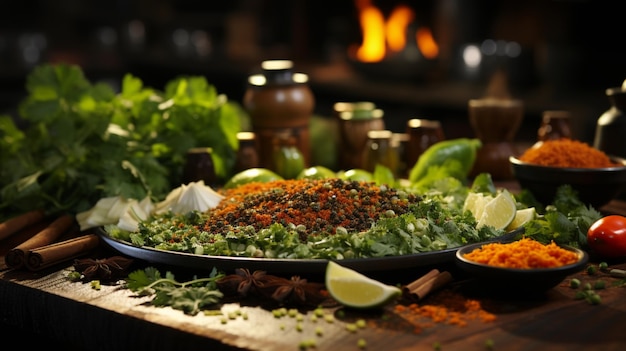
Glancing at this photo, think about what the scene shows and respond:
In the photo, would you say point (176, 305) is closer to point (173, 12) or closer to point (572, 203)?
point (572, 203)

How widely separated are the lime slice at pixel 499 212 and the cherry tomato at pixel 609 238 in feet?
0.64

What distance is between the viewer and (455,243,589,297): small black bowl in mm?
1542

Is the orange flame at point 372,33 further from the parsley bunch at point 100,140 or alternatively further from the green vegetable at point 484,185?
the green vegetable at point 484,185

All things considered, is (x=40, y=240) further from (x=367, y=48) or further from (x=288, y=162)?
(x=367, y=48)

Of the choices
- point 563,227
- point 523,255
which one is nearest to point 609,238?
point 563,227

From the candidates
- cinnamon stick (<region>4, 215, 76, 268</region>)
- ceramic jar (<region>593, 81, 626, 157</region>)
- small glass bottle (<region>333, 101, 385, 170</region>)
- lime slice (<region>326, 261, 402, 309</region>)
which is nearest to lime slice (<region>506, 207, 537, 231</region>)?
lime slice (<region>326, 261, 402, 309</region>)

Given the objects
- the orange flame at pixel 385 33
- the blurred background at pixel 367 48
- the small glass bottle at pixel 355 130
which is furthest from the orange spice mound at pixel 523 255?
the orange flame at pixel 385 33

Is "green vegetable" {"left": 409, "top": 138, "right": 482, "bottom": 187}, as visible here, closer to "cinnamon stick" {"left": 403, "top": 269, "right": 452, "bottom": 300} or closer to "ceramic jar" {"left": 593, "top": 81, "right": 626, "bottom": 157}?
"ceramic jar" {"left": 593, "top": 81, "right": 626, "bottom": 157}

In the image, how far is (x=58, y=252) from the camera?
1898 millimetres

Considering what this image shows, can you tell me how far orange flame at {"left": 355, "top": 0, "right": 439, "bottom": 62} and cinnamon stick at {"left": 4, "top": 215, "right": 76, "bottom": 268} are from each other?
464cm

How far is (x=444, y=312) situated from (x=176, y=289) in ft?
1.76

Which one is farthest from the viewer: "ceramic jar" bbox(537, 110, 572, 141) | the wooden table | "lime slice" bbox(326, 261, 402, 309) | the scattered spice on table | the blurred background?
the blurred background

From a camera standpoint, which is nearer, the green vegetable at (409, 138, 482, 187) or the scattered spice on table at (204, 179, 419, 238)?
the scattered spice on table at (204, 179, 419, 238)

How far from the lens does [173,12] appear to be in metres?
9.19
